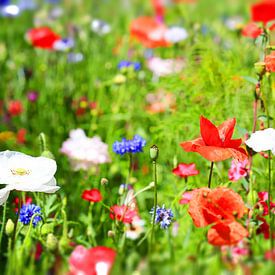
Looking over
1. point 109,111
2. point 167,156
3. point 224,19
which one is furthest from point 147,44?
point 224,19

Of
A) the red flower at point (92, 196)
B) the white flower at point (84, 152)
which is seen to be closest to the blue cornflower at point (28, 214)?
the red flower at point (92, 196)

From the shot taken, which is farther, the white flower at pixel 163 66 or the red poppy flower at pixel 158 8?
the red poppy flower at pixel 158 8

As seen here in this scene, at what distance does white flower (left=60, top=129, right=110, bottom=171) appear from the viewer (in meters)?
1.44

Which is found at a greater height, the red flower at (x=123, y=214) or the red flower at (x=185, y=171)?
the red flower at (x=185, y=171)

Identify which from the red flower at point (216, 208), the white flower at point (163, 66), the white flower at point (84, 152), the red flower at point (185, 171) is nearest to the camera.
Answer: the red flower at point (216, 208)

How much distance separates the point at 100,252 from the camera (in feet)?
2.63

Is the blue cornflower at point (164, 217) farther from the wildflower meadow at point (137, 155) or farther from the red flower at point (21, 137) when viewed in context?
the red flower at point (21, 137)

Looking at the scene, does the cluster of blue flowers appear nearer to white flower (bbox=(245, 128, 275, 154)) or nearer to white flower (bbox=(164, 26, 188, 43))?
white flower (bbox=(245, 128, 275, 154))

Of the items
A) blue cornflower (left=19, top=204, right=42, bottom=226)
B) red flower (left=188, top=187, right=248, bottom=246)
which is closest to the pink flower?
red flower (left=188, top=187, right=248, bottom=246)

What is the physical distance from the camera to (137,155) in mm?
1733

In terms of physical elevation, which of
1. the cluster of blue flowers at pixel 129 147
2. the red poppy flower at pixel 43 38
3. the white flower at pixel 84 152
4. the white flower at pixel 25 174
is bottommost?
the white flower at pixel 25 174

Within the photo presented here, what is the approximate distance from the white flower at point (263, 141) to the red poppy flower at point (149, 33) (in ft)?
3.98

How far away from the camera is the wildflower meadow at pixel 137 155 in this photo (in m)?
0.92

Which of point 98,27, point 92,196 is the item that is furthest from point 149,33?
point 92,196
